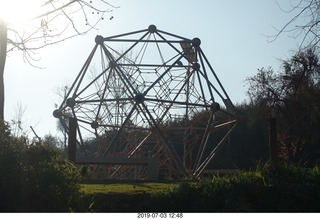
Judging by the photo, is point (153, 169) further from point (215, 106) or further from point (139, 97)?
point (215, 106)

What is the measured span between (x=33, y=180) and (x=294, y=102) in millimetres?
31139

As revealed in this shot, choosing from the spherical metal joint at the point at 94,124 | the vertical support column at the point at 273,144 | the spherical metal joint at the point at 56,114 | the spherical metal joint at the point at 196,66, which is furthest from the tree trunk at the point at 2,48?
the spherical metal joint at the point at 196,66

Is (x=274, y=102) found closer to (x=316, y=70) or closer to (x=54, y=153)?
(x=316, y=70)

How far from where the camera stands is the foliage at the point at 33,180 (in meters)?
Result: 9.32

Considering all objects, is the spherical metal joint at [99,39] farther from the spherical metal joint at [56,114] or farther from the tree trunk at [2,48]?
the tree trunk at [2,48]

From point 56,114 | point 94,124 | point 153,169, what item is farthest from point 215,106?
point 56,114

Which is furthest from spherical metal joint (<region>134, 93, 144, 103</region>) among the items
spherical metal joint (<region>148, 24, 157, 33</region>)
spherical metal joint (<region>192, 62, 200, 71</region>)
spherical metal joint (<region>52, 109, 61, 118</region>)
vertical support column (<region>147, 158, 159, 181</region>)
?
spherical metal joint (<region>192, 62, 200, 71</region>)

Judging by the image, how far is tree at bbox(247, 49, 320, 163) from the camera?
36.6 meters

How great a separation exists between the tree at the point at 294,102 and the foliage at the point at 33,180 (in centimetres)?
2661

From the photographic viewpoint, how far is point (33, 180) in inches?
373

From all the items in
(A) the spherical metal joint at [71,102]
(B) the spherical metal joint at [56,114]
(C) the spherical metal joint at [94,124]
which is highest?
(A) the spherical metal joint at [71,102]

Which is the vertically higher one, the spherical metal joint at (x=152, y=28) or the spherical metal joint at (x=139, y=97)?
the spherical metal joint at (x=152, y=28)

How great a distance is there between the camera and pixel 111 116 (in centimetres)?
2556

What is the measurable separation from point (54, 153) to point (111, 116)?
15307 mm
